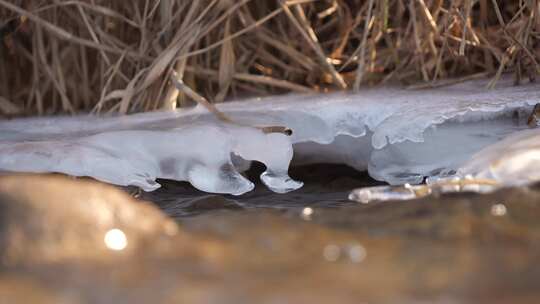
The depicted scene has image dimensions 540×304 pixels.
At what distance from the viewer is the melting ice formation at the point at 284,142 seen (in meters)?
2.16

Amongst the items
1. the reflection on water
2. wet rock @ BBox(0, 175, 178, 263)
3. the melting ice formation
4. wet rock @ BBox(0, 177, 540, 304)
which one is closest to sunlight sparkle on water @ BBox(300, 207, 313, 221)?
wet rock @ BBox(0, 177, 540, 304)

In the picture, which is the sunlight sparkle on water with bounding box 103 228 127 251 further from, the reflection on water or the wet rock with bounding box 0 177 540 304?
the reflection on water

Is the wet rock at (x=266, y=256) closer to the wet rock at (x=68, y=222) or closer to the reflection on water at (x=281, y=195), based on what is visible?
the wet rock at (x=68, y=222)

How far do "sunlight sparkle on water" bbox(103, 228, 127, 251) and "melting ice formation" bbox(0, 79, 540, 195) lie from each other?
0.93 m

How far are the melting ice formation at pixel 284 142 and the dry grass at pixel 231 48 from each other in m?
0.31

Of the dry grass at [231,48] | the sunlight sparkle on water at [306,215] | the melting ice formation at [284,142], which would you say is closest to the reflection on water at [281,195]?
the melting ice formation at [284,142]

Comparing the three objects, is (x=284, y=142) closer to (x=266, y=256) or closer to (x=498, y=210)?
(x=498, y=210)

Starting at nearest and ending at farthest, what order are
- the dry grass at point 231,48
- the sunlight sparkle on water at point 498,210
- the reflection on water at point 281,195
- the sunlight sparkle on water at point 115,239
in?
the sunlight sparkle on water at point 115,239
the sunlight sparkle on water at point 498,210
the reflection on water at point 281,195
the dry grass at point 231,48

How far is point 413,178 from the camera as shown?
7.20 ft

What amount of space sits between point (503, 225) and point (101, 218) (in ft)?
2.04

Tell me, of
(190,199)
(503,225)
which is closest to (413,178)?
(190,199)

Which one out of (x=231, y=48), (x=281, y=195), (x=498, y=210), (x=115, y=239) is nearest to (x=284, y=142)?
(x=281, y=195)

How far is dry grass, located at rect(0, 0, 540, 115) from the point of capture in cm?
273

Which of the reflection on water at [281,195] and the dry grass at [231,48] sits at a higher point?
the dry grass at [231,48]
